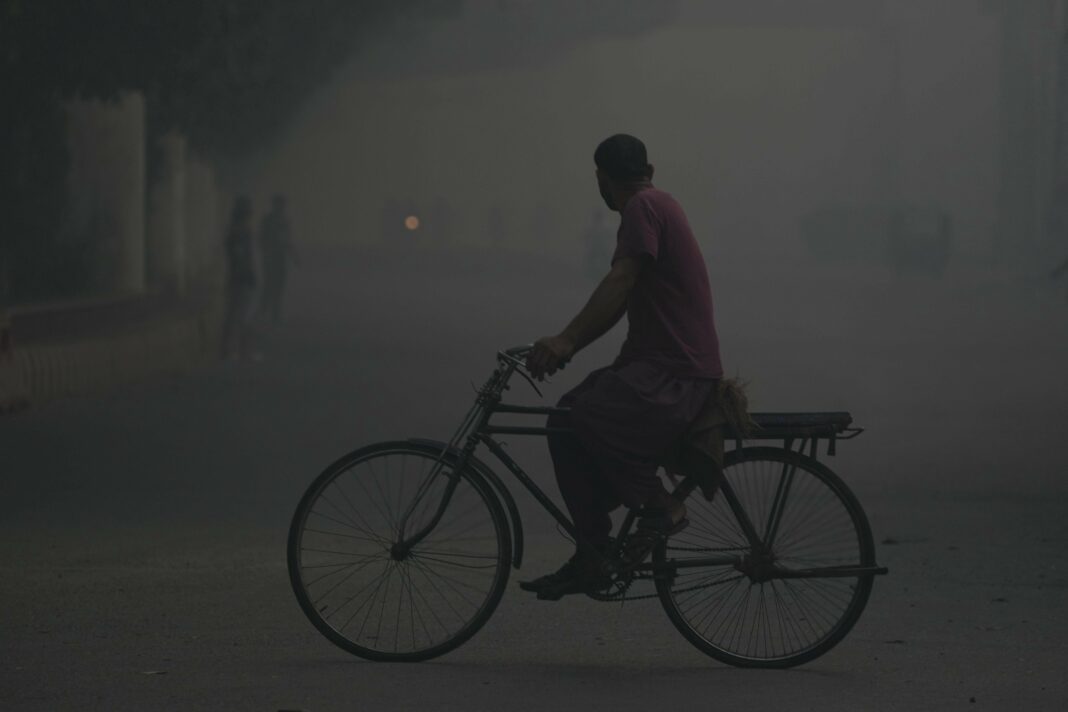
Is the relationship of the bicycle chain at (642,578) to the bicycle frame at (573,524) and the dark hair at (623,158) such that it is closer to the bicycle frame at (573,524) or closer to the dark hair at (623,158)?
the bicycle frame at (573,524)

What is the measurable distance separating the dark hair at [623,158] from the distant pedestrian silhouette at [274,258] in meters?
18.8

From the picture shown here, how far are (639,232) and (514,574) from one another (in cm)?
267

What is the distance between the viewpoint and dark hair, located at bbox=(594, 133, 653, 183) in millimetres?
6617

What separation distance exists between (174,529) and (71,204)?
1361 cm

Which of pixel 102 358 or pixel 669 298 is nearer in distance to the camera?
pixel 669 298

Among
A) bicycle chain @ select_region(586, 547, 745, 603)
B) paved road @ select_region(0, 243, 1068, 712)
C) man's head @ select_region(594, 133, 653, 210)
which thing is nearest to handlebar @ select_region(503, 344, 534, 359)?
man's head @ select_region(594, 133, 653, 210)

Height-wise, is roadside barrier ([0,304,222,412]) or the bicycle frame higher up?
the bicycle frame

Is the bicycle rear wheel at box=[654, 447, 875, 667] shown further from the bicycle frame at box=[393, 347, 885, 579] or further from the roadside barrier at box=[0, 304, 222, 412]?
the roadside barrier at box=[0, 304, 222, 412]

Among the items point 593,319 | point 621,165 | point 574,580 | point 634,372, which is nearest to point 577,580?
point 574,580

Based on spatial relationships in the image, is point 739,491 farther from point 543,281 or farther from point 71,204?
point 543,281

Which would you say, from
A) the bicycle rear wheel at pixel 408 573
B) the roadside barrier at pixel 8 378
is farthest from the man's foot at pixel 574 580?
the roadside barrier at pixel 8 378

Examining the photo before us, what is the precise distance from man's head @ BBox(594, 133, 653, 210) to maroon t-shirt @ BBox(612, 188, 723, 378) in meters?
0.08

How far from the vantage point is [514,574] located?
28.8 feet

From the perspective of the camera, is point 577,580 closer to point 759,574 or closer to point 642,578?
point 642,578
